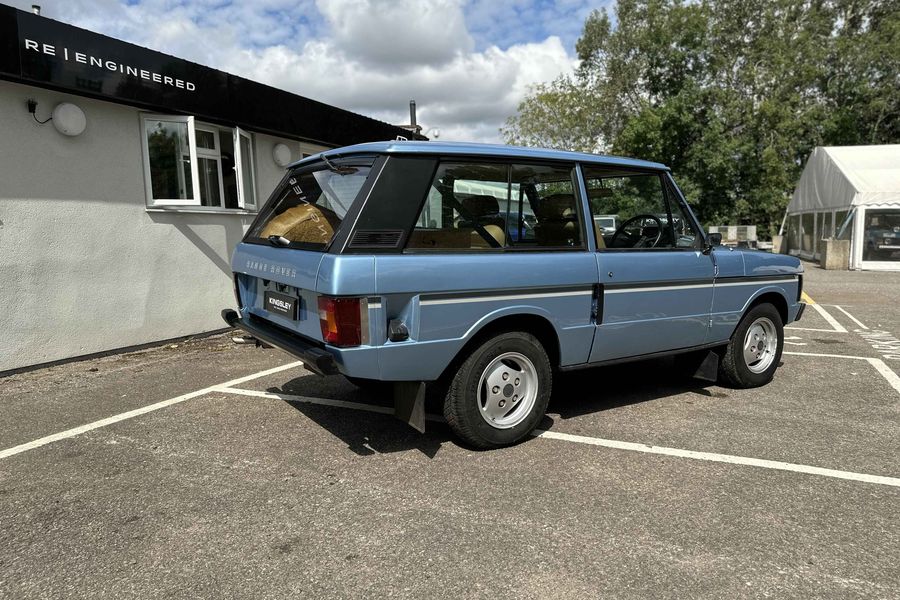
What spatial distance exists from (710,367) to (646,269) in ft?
4.96

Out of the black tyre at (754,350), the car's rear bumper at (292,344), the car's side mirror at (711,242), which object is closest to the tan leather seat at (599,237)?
the car's side mirror at (711,242)

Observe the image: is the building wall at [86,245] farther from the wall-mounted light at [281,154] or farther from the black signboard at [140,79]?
the wall-mounted light at [281,154]

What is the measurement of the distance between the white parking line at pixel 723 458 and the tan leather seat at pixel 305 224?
2.05 meters

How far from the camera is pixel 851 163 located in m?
20.1

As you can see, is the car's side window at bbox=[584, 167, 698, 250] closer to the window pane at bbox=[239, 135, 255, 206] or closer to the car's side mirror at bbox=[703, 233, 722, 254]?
the car's side mirror at bbox=[703, 233, 722, 254]

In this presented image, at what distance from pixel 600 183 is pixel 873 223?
18.2 meters

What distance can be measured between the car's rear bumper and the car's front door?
1.95 m

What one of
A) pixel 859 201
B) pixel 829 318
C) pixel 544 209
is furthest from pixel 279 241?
pixel 859 201

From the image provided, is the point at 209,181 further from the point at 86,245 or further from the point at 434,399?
the point at 434,399

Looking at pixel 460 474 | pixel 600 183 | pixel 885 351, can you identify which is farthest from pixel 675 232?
pixel 885 351

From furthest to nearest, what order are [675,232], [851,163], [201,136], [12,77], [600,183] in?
[851,163], [201,136], [12,77], [675,232], [600,183]

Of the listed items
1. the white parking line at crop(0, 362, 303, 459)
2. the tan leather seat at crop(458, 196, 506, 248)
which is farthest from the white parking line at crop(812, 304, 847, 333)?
the white parking line at crop(0, 362, 303, 459)

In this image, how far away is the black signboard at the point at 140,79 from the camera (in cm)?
577

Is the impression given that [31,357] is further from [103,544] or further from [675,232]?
[675,232]
